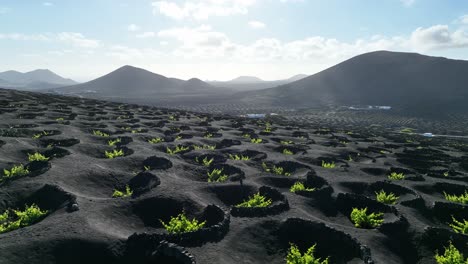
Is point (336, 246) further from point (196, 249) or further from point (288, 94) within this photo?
point (288, 94)

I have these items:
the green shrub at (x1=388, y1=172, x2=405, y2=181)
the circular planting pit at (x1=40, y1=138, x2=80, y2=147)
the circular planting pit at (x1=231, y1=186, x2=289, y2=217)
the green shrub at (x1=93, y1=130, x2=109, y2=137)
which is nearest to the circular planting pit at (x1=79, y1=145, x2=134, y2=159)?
the circular planting pit at (x1=40, y1=138, x2=80, y2=147)

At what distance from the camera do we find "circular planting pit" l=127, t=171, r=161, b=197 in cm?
1608

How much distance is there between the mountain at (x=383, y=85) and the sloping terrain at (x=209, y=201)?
10660 cm

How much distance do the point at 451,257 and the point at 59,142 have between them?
2187 centimetres

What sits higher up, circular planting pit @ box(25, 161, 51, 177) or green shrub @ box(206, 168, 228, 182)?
circular planting pit @ box(25, 161, 51, 177)

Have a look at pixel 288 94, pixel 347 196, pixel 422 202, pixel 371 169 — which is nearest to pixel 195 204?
pixel 347 196

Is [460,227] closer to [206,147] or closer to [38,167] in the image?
[206,147]

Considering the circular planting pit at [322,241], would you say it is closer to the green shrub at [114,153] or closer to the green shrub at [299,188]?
the green shrub at [299,188]

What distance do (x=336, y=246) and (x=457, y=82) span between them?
159 metres

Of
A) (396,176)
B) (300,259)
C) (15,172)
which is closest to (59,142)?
(15,172)

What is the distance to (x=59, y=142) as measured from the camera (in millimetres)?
23172

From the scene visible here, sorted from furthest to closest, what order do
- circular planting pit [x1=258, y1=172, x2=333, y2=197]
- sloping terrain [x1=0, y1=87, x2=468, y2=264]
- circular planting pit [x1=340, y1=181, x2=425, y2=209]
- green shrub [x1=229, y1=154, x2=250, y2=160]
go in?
green shrub [x1=229, y1=154, x2=250, y2=160] → circular planting pit [x1=258, y1=172, x2=333, y2=197] → circular planting pit [x1=340, y1=181, x2=425, y2=209] → sloping terrain [x1=0, y1=87, x2=468, y2=264]

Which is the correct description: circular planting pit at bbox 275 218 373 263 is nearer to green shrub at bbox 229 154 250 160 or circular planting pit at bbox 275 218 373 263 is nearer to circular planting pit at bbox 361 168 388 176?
green shrub at bbox 229 154 250 160

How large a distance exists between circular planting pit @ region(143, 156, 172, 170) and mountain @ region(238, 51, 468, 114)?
112m
